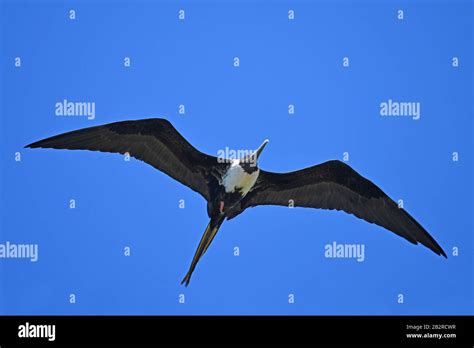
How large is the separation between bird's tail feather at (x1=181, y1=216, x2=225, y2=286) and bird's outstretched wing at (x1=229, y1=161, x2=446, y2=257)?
62 centimetres

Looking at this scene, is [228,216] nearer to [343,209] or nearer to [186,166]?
[186,166]

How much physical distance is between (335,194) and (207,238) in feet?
5.68

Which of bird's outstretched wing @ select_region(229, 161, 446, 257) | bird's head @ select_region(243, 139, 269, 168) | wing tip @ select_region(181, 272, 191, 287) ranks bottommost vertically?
wing tip @ select_region(181, 272, 191, 287)

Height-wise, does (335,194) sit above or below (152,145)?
below

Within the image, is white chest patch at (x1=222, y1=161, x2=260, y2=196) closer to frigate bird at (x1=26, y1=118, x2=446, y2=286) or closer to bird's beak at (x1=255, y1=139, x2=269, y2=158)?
frigate bird at (x1=26, y1=118, x2=446, y2=286)

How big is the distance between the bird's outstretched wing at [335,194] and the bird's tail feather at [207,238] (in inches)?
24.6

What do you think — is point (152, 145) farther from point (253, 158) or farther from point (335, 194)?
point (335, 194)

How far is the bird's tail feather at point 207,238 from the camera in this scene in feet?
28.6

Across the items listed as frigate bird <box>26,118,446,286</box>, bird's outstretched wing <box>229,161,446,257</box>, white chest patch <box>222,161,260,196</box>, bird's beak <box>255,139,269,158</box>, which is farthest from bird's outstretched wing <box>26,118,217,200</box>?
bird's outstretched wing <box>229,161,446,257</box>

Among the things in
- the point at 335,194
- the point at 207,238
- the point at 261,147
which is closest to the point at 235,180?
the point at 261,147

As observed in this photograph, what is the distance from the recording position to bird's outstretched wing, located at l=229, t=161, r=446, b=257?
384 inches

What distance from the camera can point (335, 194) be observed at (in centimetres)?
988

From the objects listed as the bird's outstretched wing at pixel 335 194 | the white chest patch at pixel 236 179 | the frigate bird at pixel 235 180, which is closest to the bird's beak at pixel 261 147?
the frigate bird at pixel 235 180
